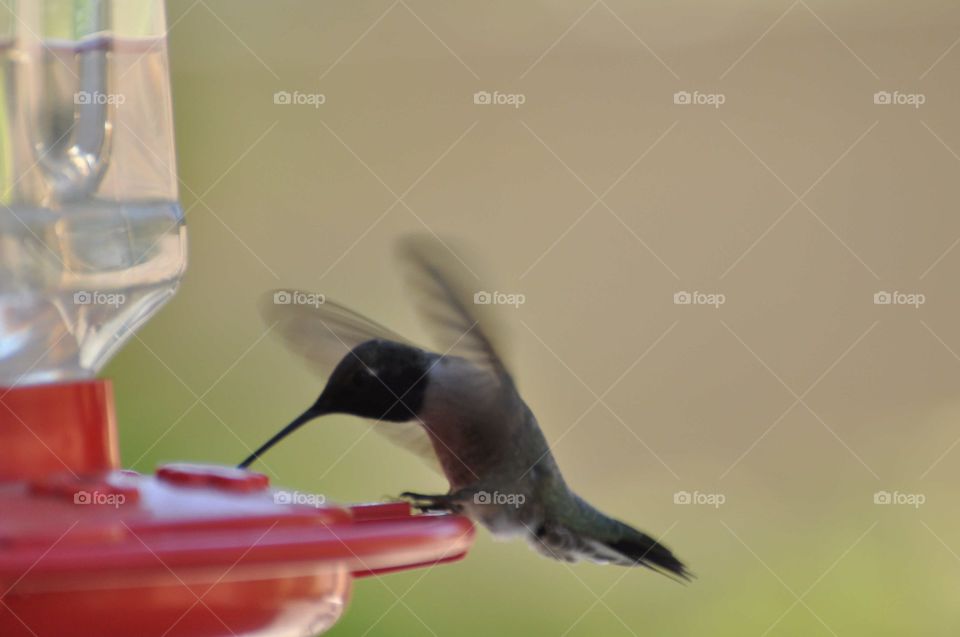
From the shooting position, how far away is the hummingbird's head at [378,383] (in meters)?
1.89

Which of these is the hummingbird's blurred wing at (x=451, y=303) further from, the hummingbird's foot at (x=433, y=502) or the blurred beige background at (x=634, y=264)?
the blurred beige background at (x=634, y=264)

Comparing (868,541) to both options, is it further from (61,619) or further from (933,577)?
(61,619)

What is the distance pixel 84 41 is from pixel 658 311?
2671 mm

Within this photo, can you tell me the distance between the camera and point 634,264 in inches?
164

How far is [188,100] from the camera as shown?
4.14 m
